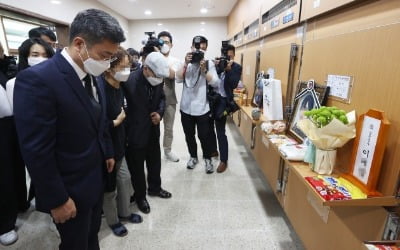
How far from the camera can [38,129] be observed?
2.68 feet

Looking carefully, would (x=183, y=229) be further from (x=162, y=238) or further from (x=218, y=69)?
(x=218, y=69)

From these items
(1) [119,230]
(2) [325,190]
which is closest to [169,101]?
(1) [119,230]

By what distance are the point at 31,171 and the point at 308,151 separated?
47.6 inches

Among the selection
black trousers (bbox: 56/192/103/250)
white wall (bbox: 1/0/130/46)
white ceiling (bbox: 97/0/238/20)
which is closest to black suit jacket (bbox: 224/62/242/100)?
black trousers (bbox: 56/192/103/250)

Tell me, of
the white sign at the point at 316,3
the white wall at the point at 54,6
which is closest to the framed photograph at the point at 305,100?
the white sign at the point at 316,3

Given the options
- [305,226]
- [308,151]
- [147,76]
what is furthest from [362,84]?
[147,76]

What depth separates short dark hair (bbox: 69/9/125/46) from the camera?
88cm

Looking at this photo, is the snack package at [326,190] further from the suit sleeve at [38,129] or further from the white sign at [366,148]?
the suit sleeve at [38,129]

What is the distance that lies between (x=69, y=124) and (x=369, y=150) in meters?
1.19

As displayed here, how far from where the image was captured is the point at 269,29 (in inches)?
97.0

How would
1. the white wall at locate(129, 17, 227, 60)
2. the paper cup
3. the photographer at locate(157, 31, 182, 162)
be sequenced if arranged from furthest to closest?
the white wall at locate(129, 17, 227, 60) → the photographer at locate(157, 31, 182, 162) → the paper cup

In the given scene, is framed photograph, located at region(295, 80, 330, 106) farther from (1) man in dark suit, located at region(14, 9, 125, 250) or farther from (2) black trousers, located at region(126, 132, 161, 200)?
(2) black trousers, located at region(126, 132, 161, 200)

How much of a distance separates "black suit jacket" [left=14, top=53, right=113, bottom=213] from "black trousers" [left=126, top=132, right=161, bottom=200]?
80 cm

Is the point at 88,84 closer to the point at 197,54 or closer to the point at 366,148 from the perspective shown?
the point at 366,148
